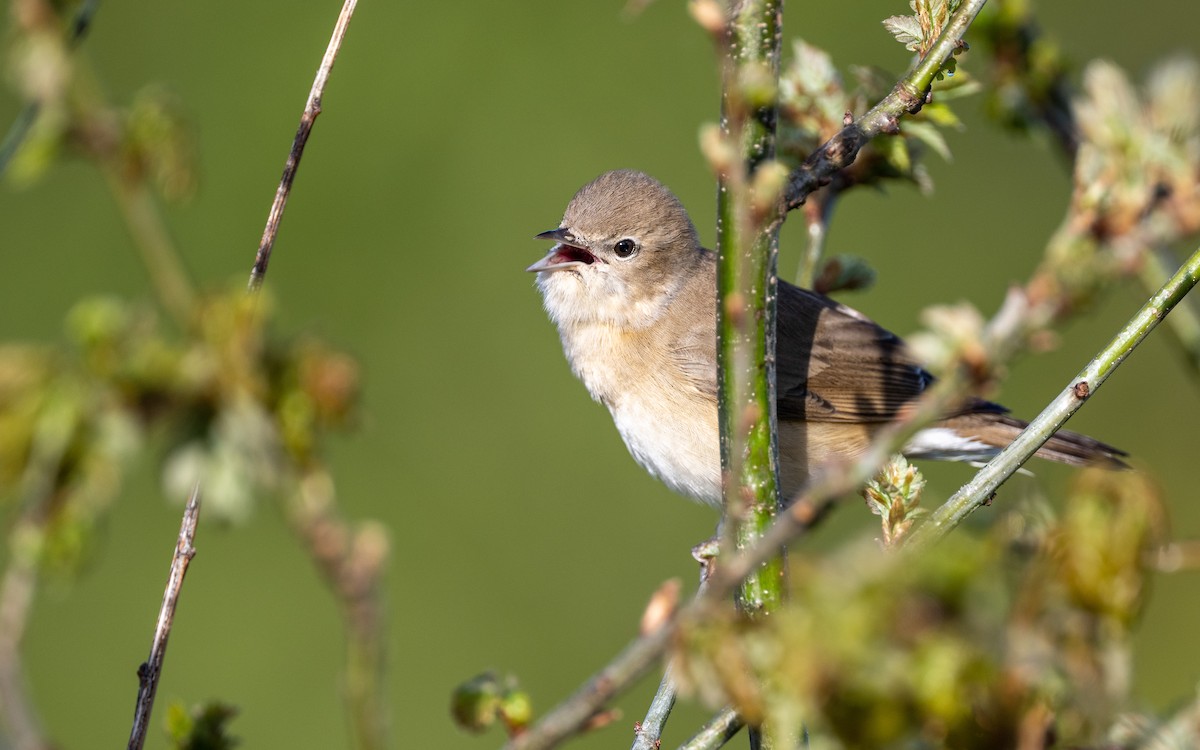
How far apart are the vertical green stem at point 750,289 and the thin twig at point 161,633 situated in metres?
0.65

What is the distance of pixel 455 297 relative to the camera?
6.15 metres

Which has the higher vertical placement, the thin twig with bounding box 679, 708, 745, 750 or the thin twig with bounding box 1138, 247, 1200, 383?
the thin twig with bounding box 1138, 247, 1200, 383

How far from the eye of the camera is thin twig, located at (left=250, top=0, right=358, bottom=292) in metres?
1.66

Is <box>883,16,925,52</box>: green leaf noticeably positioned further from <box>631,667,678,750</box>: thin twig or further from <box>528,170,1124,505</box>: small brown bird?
<box>528,170,1124,505</box>: small brown bird

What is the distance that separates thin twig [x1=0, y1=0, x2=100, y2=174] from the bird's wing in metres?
2.86

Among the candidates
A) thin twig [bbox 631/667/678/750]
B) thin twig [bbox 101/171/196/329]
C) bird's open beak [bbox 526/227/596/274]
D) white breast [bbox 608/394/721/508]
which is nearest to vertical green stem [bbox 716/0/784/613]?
thin twig [bbox 631/667/678/750]

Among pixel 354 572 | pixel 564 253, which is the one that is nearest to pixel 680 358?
pixel 564 253

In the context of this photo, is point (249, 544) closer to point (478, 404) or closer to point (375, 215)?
point (478, 404)

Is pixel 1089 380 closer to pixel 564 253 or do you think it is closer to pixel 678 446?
pixel 678 446

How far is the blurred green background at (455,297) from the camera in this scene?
18.0ft

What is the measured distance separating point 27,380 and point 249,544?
506 cm

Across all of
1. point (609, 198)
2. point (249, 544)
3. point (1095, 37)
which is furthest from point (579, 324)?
point (1095, 37)

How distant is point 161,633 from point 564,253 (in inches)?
108

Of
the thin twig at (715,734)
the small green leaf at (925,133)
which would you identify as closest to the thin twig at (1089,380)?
the thin twig at (715,734)
